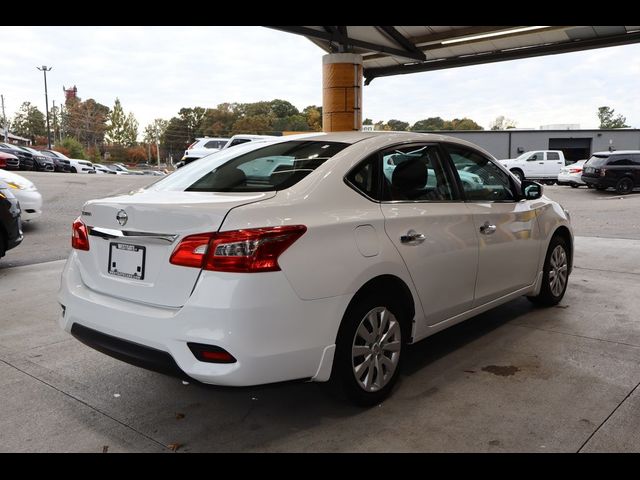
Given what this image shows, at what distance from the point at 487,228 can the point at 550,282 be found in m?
1.52

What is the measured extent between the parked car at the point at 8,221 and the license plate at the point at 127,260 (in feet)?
15.4

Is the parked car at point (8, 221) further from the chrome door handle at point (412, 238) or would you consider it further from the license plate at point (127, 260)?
the chrome door handle at point (412, 238)

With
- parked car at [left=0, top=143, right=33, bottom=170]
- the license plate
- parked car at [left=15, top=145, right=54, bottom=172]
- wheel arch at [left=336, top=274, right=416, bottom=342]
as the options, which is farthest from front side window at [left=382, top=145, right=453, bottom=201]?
parked car at [left=15, top=145, right=54, bottom=172]

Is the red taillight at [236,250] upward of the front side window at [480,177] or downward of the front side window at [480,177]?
downward

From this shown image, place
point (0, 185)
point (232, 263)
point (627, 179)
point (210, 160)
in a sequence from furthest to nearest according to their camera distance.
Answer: point (627, 179), point (0, 185), point (210, 160), point (232, 263)

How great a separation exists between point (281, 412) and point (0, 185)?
569 centimetres

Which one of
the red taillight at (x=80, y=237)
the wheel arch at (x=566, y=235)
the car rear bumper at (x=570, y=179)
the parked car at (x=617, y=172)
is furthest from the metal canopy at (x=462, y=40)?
the car rear bumper at (x=570, y=179)

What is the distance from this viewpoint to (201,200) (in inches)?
111

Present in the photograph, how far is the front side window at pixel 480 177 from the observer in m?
3.98

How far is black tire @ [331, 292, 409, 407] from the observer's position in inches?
114

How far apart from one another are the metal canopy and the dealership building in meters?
31.3

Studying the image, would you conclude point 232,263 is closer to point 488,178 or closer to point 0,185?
point 488,178
